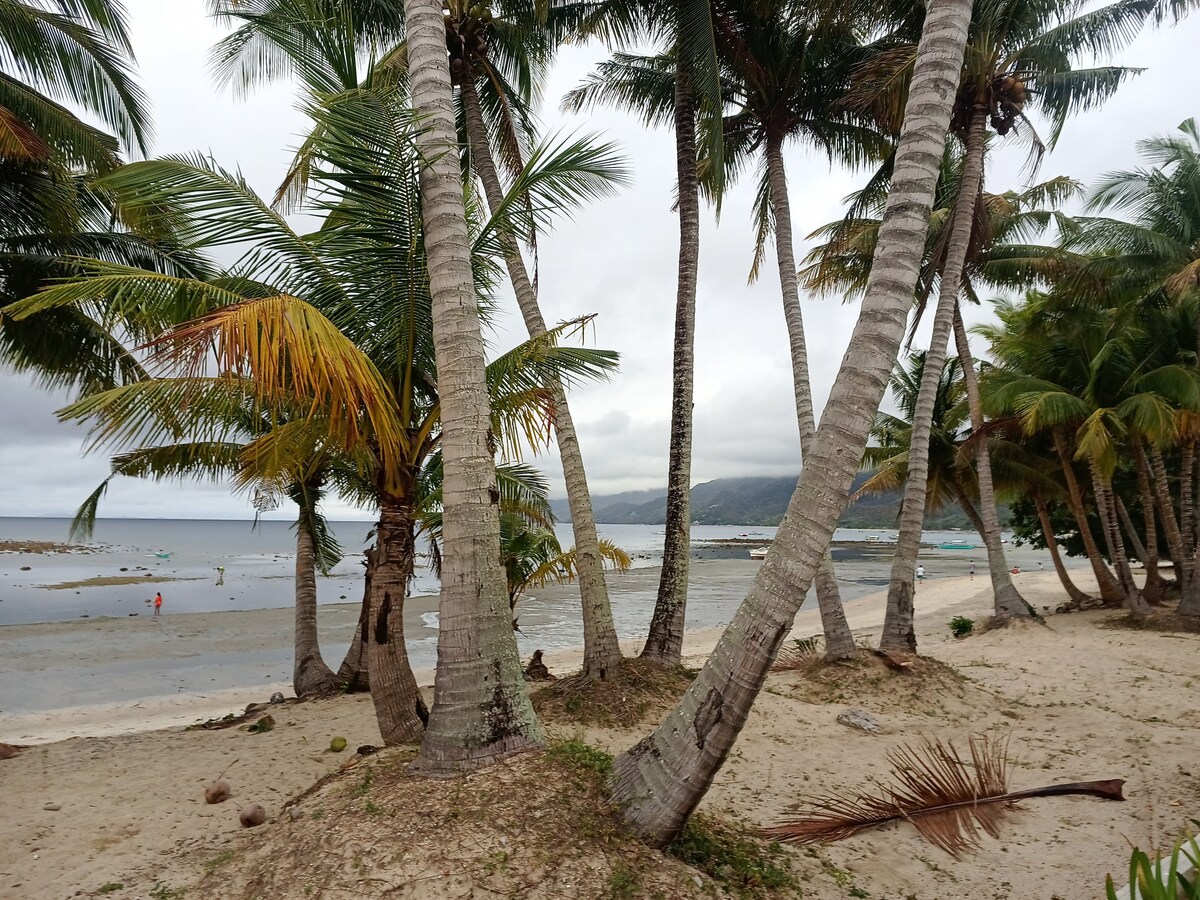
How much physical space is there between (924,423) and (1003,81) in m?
6.14

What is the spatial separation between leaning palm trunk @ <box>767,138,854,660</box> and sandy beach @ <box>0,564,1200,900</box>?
→ 0.79 metres

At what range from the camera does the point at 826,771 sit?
657cm

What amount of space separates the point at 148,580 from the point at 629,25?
42.9 meters

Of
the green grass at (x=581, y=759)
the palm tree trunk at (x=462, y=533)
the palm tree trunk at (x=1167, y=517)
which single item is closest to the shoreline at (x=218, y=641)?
the palm tree trunk at (x=1167, y=517)

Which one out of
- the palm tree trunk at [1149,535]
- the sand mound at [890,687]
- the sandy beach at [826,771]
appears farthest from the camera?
the palm tree trunk at [1149,535]

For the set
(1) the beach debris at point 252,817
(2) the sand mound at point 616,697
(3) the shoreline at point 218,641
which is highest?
(2) the sand mound at point 616,697

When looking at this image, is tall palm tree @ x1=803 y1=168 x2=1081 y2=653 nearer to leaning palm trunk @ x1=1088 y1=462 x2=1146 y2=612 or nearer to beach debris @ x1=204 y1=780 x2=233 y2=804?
leaning palm trunk @ x1=1088 y1=462 x2=1146 y2=612

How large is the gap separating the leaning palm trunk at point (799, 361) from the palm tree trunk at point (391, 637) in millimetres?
6170

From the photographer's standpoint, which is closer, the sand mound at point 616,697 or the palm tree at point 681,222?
the sand mound at point 616,697

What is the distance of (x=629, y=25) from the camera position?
10.1 metres

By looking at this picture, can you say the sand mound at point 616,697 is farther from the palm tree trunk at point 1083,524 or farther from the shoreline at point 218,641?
the palm tree trunk at point 1083,524

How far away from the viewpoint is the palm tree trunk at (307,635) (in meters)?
10.7

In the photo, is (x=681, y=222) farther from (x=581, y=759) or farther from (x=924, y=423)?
(x=581, y=759)

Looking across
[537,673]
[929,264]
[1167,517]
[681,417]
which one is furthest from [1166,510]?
[537,673]
